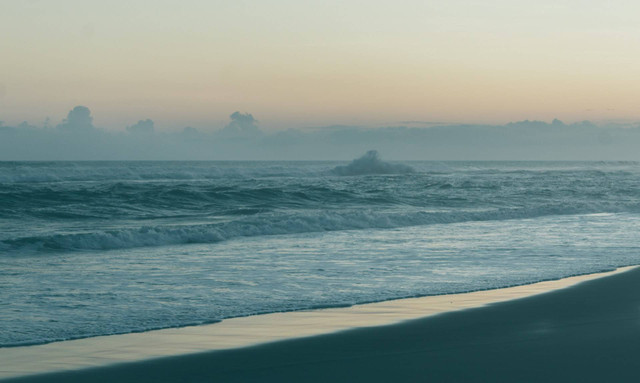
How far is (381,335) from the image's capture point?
6.00m

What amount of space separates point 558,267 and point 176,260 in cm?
592

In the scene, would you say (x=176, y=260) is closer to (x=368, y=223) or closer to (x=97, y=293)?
(x=97, y=293)

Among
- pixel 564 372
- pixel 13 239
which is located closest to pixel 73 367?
pixel 564 372

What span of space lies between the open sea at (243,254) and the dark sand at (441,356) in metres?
1.30

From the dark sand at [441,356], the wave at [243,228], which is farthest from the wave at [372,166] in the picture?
the dark sand at [441,356]

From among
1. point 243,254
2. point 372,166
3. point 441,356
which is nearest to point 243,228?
point 243,254

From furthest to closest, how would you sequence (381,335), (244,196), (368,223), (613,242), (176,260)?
(244,196) < (368,223) < (613,242) < (176,260) < (381,335)

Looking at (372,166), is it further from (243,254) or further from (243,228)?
(243,254)

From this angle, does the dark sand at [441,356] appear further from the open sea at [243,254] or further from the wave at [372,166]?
the wave at [372,166]

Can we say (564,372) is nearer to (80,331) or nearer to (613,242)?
(80,331)

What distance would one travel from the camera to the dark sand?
15.6 feet

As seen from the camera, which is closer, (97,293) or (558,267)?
(97,293)

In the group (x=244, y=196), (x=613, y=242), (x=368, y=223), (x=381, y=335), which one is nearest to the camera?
(x=381, y=335)

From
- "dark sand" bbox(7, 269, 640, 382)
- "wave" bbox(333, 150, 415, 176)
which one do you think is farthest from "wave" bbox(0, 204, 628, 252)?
"wave" bbox(333, 150, 415, 176)
